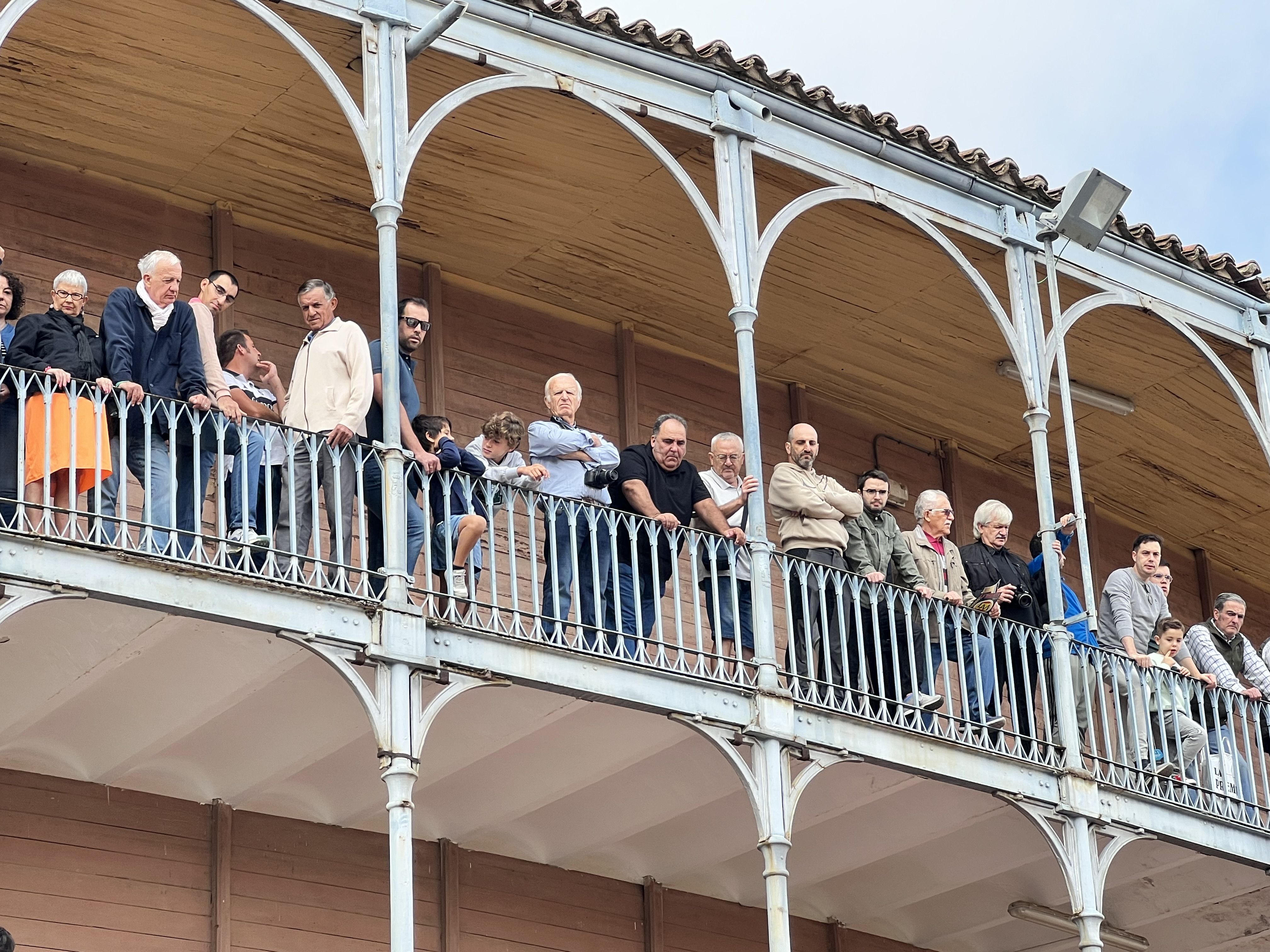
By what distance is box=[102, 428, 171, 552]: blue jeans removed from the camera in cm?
1095

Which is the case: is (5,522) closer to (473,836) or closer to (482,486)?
(482,486)

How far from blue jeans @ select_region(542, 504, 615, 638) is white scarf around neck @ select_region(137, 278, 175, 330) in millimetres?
2260

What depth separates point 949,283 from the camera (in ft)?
51.9

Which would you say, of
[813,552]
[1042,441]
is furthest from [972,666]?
[1042,441]

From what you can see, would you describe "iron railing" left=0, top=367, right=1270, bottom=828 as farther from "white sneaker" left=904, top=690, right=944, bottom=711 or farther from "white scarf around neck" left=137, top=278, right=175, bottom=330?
"white scarf around neck" left=137, top=278, right=175, bottom=330

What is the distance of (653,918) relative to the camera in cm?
1488

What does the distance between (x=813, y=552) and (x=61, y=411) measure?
4605mm

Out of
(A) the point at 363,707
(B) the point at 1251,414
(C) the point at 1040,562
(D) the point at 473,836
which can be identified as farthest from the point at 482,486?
(B) the point at 1251,414

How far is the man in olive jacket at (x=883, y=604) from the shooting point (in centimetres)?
1318

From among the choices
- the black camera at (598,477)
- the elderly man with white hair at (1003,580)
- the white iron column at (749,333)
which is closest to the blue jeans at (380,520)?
the black camera at (598,477)

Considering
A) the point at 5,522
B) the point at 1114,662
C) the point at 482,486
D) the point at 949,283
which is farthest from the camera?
the point at 949,283

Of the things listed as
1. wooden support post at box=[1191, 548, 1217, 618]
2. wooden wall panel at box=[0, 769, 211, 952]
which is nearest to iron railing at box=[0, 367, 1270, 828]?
wooden wall panel at box=[0, 769, 211, 952]

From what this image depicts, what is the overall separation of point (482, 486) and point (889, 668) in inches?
112

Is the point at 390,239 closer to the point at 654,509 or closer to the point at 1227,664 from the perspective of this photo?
the point at 654,509
